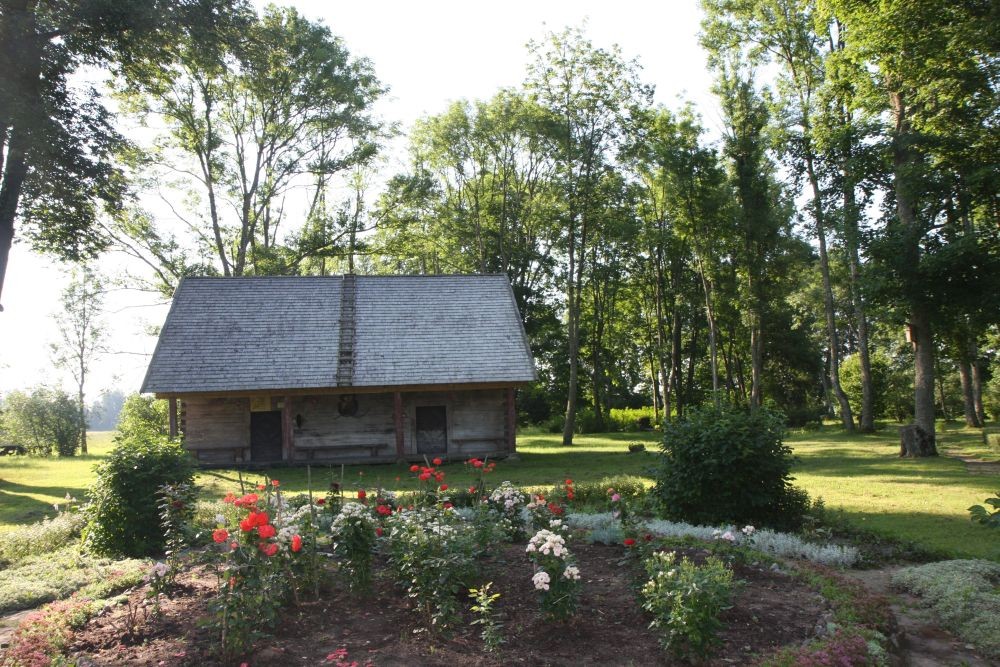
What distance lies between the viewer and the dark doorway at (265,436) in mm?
20562

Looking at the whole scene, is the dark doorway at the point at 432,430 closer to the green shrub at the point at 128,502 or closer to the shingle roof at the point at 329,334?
the shingle roof at the point at 329,334

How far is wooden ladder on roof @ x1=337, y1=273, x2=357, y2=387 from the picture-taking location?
65.3 feet

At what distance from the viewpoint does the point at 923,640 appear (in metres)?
5.84

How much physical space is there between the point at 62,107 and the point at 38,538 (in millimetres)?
8691

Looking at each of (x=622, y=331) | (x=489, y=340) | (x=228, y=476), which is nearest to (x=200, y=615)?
(x=228, y=476)

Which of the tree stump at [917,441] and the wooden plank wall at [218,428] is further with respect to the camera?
the wooden plank wall at [218,428]

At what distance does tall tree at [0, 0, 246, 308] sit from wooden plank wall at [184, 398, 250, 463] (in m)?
7.12

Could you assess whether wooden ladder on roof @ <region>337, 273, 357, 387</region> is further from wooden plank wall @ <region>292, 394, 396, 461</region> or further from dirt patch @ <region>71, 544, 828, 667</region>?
dirt patch @ <region>71, 544, 828, 667</region>

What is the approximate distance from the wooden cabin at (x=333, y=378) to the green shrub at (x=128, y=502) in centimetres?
1088

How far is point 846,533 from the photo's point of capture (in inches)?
365

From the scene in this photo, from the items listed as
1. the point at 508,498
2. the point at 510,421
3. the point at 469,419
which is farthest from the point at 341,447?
the point at 508,498

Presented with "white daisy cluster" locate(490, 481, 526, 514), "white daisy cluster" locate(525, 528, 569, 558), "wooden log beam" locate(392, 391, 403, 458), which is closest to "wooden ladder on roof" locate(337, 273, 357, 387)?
"wooden log beam" locate(392, 391, 403, 458)

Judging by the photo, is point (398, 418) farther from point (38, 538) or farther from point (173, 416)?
point (38, 538)

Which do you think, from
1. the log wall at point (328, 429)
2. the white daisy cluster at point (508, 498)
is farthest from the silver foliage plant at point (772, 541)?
the log wall at point (328, 429)
